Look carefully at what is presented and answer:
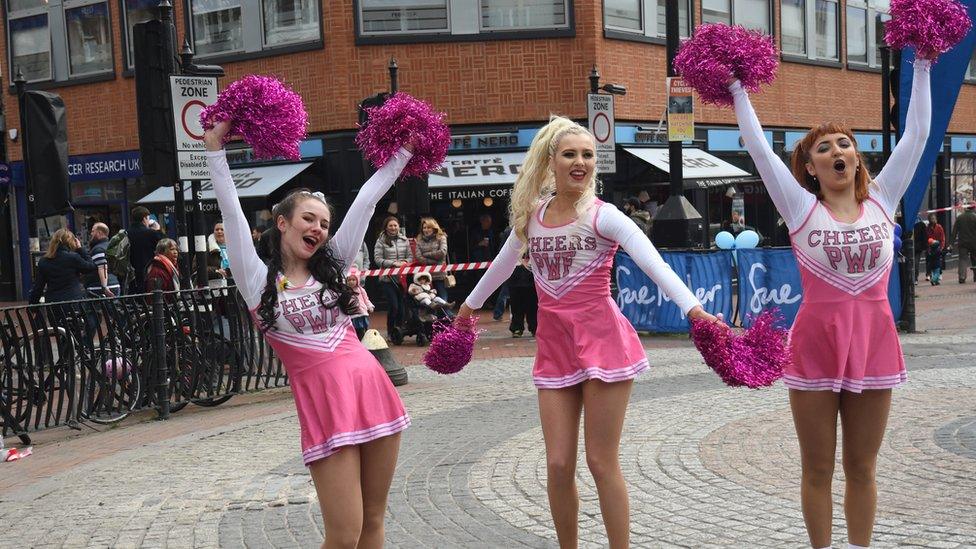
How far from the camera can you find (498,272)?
16.4ft

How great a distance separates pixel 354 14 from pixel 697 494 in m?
16.8

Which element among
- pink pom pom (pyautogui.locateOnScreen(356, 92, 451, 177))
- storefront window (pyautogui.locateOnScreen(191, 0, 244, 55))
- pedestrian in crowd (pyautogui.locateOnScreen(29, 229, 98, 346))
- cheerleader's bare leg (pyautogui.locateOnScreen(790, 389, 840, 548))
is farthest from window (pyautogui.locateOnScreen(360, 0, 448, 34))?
cheerleader's bare leg (pyautogui.locateOnScreen(790, 389, 840, 548))

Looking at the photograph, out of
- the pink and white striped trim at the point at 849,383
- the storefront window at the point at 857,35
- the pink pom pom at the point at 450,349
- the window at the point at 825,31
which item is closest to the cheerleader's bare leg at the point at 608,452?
the pink and white striped trim at the point at 849,383

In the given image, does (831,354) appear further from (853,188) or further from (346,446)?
(346,446)

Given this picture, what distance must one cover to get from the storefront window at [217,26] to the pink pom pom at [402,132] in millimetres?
19277

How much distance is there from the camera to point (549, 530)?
5.55m

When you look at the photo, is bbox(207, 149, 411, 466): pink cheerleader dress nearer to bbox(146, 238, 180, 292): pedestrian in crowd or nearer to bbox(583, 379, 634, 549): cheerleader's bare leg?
bbox(583, 379, 634, 549): cheerleader's bare leg

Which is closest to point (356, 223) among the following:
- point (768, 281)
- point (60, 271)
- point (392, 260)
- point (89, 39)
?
point (60, 271)

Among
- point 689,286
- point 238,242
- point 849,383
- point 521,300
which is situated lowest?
point 521,300

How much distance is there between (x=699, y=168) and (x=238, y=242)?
765 inches

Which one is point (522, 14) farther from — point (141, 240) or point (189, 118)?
point (189, 118)

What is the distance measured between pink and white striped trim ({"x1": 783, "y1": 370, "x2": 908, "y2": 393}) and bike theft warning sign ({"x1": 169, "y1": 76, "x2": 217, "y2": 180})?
7.80m

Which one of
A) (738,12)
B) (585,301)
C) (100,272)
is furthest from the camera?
(738,12)

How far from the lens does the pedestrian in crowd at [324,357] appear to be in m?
4.00
